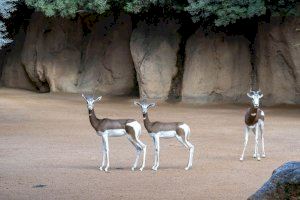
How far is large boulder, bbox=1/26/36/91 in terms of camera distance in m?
33.5

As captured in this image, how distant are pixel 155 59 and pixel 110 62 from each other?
10.1 ft

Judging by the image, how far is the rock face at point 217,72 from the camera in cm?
2642

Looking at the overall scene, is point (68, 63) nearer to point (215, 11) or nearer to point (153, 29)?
point (153, 29)

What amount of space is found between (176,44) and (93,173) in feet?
53.7

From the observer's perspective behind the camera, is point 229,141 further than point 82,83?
No

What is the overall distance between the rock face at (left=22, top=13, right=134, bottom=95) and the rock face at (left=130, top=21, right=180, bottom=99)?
2.01m

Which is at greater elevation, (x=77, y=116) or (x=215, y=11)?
(x=215, y=11)

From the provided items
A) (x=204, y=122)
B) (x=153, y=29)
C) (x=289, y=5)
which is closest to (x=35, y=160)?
(x=204, y=122)

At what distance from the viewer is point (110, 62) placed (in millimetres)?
29375

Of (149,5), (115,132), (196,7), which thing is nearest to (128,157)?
(115,132)

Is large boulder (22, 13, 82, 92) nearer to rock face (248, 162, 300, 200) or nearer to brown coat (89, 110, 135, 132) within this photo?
brown coat (89, 110, 135, 132)

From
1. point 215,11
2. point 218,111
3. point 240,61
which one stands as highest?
point 215,11

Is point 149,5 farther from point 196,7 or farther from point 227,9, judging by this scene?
point 227,9

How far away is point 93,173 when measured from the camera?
11594 mm
